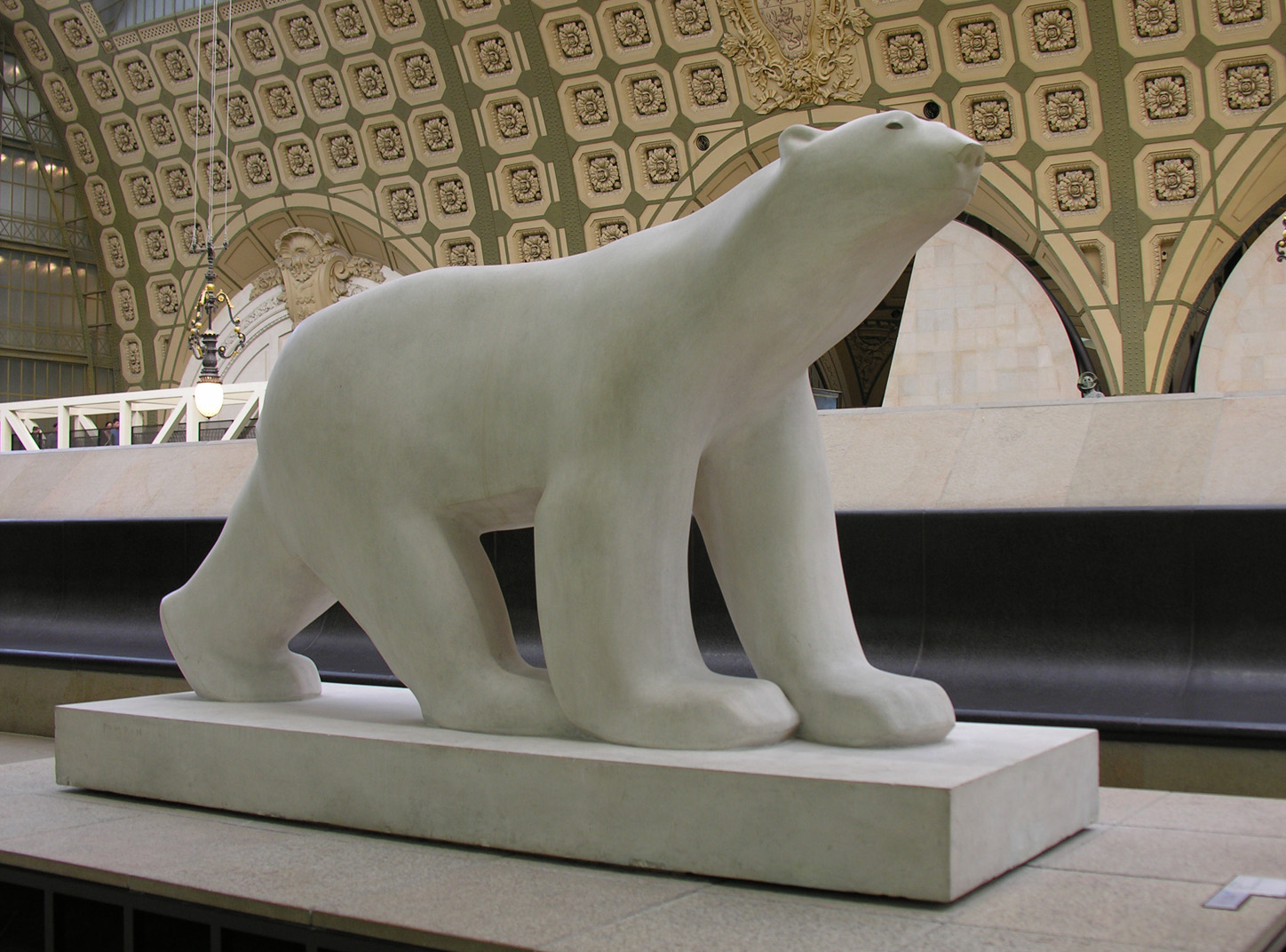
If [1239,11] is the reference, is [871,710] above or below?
below

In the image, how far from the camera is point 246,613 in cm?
382

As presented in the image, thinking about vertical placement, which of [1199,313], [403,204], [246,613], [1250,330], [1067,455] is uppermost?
[403,204]

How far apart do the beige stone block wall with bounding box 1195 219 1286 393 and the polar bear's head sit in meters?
10.8

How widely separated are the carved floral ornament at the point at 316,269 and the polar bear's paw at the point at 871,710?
17663 millimetres

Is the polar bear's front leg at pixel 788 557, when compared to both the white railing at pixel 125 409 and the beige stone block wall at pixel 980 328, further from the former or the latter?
the beige stone block wall at pixel 980 328

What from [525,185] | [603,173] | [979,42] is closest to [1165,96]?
[979,42]

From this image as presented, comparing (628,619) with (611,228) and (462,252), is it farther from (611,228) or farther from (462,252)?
(462,252)

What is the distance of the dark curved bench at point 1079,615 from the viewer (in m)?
4.57

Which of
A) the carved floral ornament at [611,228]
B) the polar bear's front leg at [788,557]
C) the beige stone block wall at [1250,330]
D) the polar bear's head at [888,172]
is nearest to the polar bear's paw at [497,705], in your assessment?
the polar bear's front leg at [788,557]

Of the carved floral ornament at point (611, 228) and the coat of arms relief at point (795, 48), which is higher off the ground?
the coat of arms relief at point (795, 48)

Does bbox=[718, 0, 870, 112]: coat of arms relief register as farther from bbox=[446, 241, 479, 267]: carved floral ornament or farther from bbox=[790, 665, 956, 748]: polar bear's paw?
bbox=[790, 665, 956, 748]: polar bear's paw

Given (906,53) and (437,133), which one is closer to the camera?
(906,53)

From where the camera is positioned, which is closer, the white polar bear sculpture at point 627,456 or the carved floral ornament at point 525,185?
the white polar bear sculpture at point 627,456

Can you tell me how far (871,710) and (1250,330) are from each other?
1103 cm
